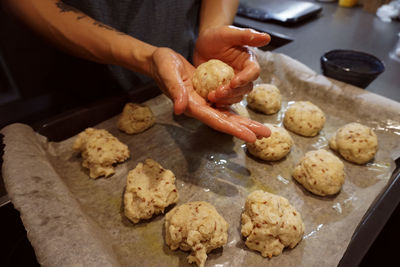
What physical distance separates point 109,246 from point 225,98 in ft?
3.22

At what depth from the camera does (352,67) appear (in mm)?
2416

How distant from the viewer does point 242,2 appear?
3977 millimetres

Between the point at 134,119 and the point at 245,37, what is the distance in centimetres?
99

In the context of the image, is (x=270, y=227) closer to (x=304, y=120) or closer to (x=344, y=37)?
(x=304, y=120)

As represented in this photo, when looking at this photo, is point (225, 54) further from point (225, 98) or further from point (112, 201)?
point (112, 201)

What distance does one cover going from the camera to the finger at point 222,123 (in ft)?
4.83

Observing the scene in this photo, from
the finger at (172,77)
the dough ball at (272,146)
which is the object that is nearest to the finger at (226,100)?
the finger at (172,77)

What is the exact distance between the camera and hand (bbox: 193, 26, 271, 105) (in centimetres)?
154

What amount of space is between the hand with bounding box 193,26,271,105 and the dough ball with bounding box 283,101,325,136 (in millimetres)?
651

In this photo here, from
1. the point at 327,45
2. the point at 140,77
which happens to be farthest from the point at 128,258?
the point at 327,45

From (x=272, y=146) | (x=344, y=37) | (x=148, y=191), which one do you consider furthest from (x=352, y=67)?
(x=148, y=191)

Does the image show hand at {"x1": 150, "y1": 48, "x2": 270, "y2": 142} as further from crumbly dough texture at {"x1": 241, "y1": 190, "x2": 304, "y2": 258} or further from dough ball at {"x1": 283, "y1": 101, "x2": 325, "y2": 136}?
dough ball at {"x1": 283, "y1": 101, "x2": 325, "y2": 136}

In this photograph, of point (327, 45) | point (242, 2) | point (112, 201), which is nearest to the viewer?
point (112, 201)

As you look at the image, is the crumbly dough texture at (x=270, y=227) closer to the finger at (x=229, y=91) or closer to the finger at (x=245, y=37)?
the finger at (x=229, y=91)
